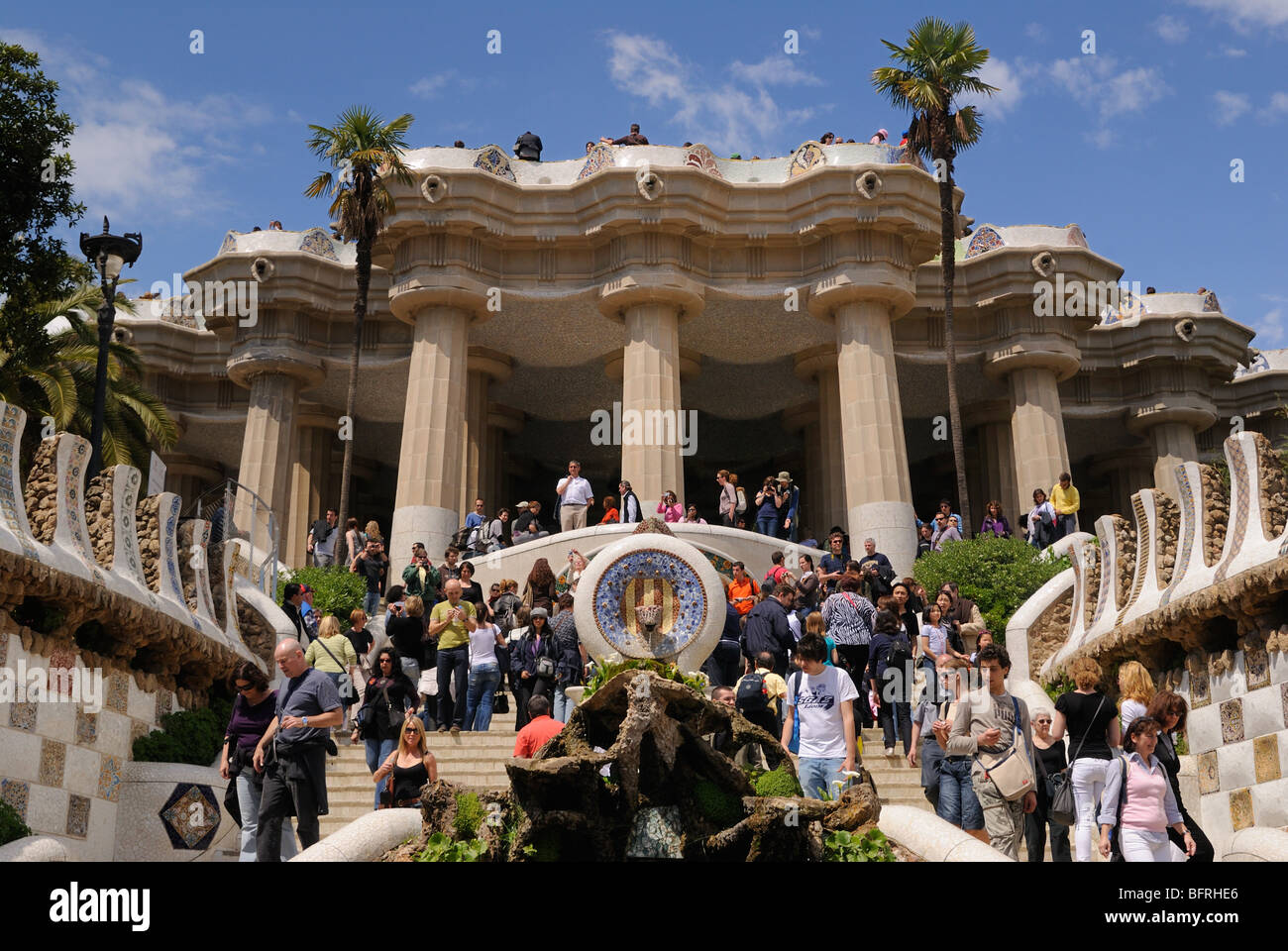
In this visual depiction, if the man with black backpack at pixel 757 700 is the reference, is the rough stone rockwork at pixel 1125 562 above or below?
above

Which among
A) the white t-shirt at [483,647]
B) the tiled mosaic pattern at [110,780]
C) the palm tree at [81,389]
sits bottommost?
the tiled mosaic pattern at [110,780]

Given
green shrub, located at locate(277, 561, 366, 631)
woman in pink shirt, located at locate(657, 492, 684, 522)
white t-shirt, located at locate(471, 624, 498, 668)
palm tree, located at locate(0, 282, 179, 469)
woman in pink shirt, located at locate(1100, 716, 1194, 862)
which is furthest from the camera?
woman in pink shirt, located at locate(657, 492, 684, 522)

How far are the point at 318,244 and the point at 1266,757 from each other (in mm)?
27142

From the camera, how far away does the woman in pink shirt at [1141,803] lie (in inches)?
327

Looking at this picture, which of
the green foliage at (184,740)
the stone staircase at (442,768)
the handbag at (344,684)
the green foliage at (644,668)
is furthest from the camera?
the handbag at (344,684)

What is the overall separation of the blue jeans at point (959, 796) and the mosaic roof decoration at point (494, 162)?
22784mm

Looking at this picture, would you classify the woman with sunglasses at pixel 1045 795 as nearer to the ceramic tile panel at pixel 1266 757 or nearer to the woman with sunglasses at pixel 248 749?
the ceramic tile panel at pixel 1266 757

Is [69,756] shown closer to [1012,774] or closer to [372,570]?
[1012,774]

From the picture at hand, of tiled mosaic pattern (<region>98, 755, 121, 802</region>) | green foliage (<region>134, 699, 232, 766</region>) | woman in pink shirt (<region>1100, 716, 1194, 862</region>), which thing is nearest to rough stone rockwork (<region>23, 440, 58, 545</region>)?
tiled mosaic pattern (<region>98, 755, 121, 802</region>)

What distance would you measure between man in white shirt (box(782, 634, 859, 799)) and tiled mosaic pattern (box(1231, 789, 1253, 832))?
449 centimetres

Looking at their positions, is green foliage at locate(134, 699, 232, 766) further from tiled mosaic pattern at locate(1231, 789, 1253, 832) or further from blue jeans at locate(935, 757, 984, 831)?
tiled mosaic pattern at locate(1231, 789, 1253, 832)

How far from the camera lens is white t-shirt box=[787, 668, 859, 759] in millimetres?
9898

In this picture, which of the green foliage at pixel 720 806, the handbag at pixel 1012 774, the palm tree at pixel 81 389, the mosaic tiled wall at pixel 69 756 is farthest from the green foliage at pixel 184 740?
the palm tree at pixel 81 389
